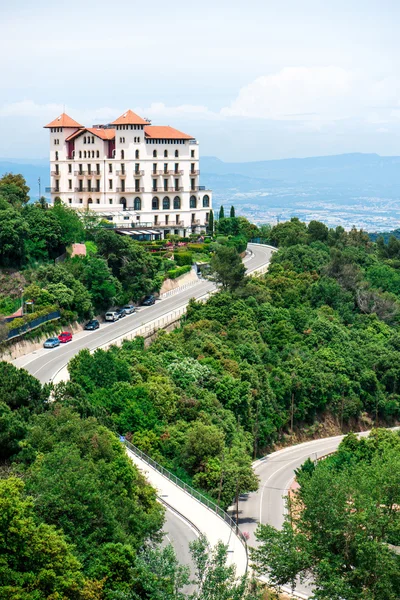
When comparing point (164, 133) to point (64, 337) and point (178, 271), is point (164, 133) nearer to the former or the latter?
point (178, 271)

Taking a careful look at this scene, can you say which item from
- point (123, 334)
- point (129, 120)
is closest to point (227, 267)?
point (123, 334)

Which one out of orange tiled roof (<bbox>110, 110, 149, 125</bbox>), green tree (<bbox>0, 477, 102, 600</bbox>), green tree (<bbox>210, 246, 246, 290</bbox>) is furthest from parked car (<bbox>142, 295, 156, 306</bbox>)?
green tree (<bbox>0, 477, 102, 600</bbox>)

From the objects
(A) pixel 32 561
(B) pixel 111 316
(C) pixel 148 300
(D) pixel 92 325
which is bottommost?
(C) pixel 148 300

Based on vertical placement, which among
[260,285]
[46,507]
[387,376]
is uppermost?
[46,507]

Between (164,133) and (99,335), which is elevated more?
(164,133)

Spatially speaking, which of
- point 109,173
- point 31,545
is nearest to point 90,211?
point 109,173

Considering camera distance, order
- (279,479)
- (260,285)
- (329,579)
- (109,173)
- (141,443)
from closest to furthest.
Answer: (329,579), (141,443), (279,479), (260,285), (109,173)

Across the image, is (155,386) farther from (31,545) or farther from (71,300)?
(31,545)

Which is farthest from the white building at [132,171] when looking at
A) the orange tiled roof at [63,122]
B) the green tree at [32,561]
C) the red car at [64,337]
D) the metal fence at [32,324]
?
the green tree at [32,561]
